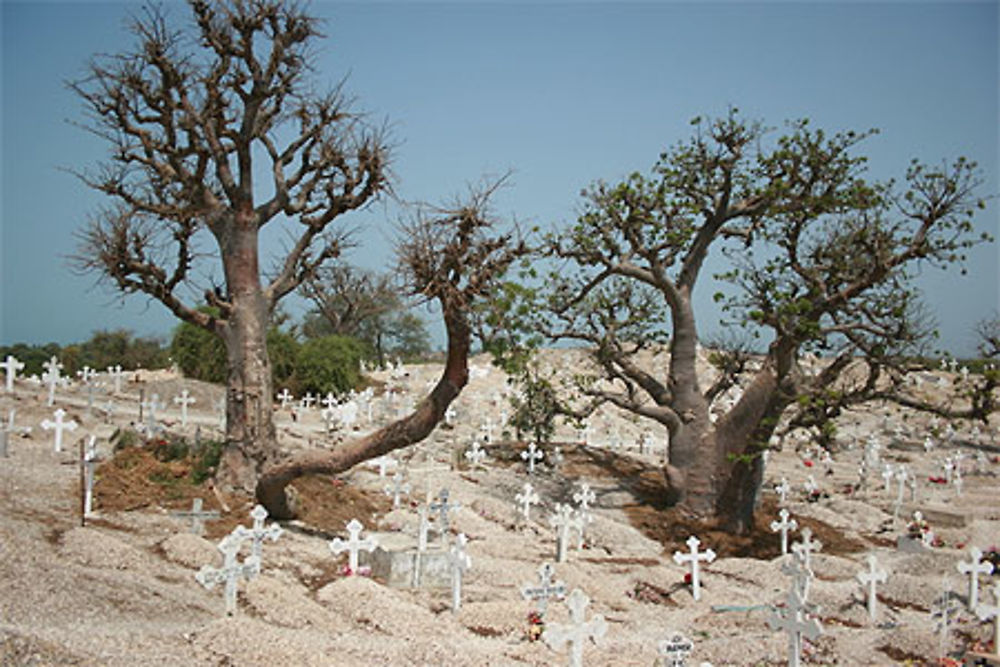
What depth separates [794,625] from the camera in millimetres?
7324

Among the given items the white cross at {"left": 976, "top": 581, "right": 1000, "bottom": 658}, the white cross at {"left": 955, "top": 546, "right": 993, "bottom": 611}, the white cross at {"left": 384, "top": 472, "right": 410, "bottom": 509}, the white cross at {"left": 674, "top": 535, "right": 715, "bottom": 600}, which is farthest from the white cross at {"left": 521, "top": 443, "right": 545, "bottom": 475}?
the white cross at {"left": 976, "top": 581, "right": 1000, "bottom": 658}

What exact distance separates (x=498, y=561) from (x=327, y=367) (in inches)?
907

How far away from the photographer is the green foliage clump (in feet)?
111

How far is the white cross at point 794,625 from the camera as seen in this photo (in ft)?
23.6

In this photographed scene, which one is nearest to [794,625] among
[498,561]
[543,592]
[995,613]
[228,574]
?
[543,592]

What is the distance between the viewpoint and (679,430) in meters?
17.6

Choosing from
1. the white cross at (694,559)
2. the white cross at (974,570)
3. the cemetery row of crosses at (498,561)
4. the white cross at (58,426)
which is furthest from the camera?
the white cross at (58,426)

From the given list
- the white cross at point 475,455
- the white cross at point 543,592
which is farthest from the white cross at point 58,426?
the white cross at point 543,592

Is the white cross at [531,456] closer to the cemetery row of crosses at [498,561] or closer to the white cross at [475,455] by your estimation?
the cemetery row of crosses at [498,561]

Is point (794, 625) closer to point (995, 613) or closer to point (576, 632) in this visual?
point (576, 632)

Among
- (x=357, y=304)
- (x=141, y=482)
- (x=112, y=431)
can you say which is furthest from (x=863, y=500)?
(x=357, y=304)

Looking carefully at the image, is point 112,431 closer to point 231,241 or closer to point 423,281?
point 231,241

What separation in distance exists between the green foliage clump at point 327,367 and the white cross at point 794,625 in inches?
1089

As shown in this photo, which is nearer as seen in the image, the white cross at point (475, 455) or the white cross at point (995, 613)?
the white cross at point (995, 613)
